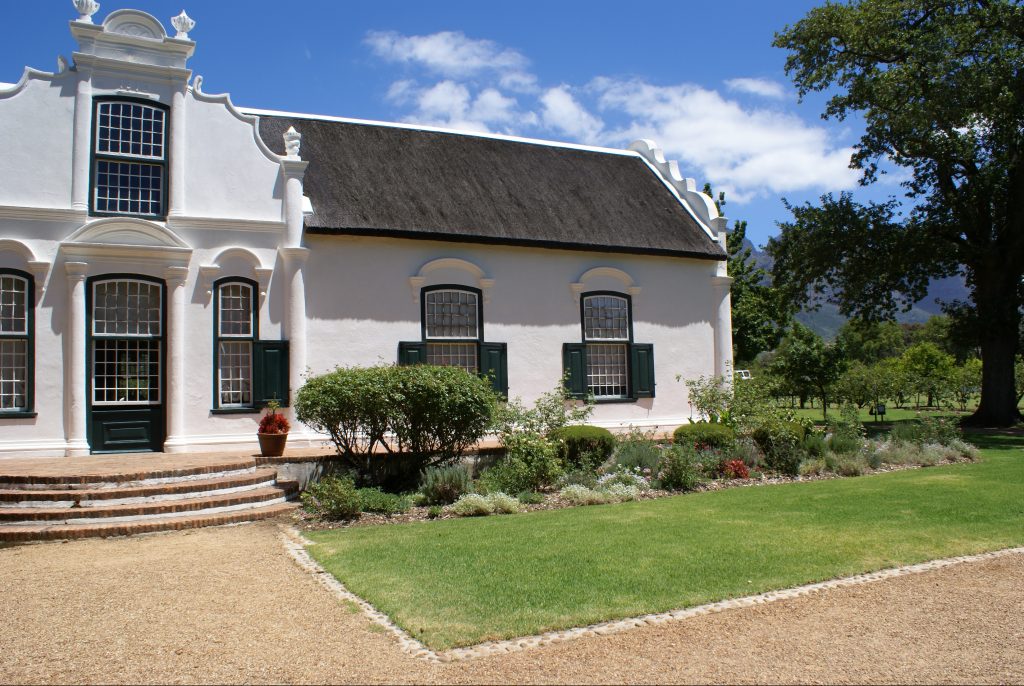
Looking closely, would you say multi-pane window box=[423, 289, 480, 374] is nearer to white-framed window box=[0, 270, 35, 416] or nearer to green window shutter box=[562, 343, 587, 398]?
green window shutter box=[562, 343, 587, 398]

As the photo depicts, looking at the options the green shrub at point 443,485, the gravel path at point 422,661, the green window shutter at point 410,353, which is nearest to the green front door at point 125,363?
the green window shutter at point 410,353

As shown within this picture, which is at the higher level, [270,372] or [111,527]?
[270,372]

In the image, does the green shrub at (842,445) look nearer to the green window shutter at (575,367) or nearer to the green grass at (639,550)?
the green grass at (639,550)

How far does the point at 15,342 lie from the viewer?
13.3m

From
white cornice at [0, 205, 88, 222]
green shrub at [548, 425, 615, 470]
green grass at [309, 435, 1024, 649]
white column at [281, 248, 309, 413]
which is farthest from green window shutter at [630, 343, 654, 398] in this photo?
white cornice at [0, 205, 88, 222]

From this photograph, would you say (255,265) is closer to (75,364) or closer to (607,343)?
(75,364)

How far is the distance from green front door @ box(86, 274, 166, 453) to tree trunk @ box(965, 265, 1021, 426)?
911 inches

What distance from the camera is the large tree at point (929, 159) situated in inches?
851

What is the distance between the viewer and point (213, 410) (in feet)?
47.2

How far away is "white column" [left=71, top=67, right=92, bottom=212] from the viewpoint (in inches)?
536

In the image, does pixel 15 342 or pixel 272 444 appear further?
pixel 15 342

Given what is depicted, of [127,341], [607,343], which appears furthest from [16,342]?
[607,343]

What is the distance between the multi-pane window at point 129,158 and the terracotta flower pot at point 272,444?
485 centimetres

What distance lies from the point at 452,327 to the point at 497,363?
4.04 ft
